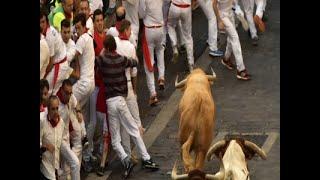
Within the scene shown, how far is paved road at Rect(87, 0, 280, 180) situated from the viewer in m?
15.9

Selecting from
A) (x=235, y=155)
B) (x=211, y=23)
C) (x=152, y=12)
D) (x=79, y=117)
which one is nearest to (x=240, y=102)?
(x=152, y=12)

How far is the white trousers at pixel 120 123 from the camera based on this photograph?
15.6 m

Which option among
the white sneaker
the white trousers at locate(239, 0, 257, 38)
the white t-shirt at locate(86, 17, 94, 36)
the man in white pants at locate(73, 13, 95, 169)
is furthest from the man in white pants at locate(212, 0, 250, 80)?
the man in white pants at locate(73, 13, 95, 169)

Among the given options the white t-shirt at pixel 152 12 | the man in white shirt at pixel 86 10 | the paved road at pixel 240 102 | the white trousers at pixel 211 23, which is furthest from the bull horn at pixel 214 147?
the white trousers at pixel 211 23

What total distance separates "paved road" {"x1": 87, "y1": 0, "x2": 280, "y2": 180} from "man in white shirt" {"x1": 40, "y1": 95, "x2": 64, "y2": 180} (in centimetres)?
180

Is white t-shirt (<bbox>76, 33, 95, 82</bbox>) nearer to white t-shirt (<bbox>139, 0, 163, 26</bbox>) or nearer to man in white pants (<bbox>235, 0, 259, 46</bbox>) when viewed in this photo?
white t-shirt (<bbox>139, 0, 163, 26</bbox>)

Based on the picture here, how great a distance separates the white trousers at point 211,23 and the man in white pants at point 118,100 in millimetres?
4550

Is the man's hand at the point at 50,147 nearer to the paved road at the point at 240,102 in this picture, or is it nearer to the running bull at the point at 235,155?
the paved road at the point at 240,102

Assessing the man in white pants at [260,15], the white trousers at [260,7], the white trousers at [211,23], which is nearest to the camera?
the white trousers at [211,23]

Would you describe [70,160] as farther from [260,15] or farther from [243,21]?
[260,15]

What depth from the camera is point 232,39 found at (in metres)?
19.3
